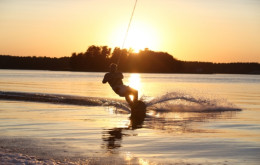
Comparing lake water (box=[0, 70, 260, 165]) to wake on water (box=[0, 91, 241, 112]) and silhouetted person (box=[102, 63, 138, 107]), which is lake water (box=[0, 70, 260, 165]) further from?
silhouetted person (box=[102, 63, 138, 107])

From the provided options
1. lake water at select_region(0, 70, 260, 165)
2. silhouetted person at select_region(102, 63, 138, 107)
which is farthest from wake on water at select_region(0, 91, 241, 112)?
silhouetted person at select_region(102, 63, 138, 107)

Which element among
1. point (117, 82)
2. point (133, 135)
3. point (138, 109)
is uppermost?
point (117, 82)

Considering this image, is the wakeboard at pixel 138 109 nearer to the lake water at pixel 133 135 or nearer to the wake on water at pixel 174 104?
the lake water at pixel 133 135

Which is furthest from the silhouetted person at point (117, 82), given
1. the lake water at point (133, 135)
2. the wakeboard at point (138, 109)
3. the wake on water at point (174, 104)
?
the wake on water at point (174, 104)

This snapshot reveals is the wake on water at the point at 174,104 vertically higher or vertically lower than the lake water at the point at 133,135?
higher

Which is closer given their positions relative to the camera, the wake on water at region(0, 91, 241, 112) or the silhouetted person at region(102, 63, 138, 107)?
the silhouetted person at region(102, 63, 138, 107)

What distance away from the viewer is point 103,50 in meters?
143

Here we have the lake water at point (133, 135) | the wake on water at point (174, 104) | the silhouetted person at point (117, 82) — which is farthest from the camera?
the wake on water at point (174, 104)

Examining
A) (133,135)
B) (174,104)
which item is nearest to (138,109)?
(174,104)

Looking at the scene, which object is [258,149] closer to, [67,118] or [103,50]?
[67,118]

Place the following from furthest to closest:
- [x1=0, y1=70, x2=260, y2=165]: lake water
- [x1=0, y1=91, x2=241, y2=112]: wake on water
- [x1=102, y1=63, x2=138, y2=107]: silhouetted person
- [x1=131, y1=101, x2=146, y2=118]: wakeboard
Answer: [x1=0, y1=91, x2=241, y2=112]: wake on water → [x1=102, y1=63, x2=138, y2=107]: silhouetted person → [x1=131, y1=101, x2=146, y2=118]: wakeboard → [x1=0, y1=70, x2=260, y2=165]: lake water

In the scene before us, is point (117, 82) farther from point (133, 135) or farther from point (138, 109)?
point (133, 135)

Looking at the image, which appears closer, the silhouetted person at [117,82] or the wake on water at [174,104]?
the silhouetted person at [117,82]

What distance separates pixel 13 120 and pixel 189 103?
9742 mm
